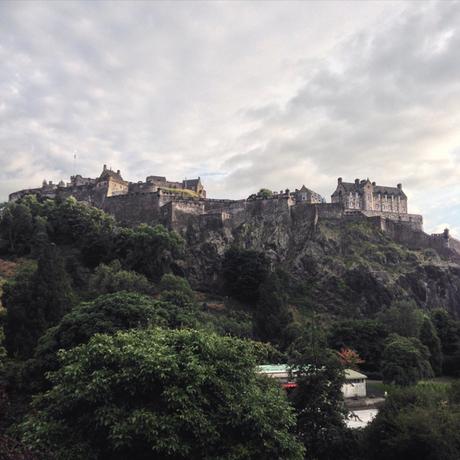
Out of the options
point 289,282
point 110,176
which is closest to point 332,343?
point 289,282

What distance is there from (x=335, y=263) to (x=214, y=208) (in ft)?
71.9

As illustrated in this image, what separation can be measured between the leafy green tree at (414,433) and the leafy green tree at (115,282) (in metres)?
32.8

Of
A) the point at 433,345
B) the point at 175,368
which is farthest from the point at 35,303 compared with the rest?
the point at 433,345

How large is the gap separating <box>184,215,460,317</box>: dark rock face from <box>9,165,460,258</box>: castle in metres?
1.06

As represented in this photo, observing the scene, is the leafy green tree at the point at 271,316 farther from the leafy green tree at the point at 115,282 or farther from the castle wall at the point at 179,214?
the castle wall at the point at 179,214

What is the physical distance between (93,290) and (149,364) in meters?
35.4

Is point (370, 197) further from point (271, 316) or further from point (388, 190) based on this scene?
point (271, 316)

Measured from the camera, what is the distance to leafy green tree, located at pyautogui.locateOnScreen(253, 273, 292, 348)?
5809cm

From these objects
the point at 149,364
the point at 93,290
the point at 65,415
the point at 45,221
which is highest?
the point at 45,221

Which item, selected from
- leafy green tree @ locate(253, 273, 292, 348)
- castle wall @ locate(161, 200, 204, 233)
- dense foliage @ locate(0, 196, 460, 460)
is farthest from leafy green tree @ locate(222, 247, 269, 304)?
castle wall @ locate(161, 200, 204, 233)

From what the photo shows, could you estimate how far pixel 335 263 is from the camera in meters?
77.2

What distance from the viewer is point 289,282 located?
75125 mm

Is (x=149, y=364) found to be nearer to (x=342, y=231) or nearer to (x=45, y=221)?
(x=45, y=221)

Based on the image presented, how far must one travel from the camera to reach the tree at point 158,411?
57.7 feet
